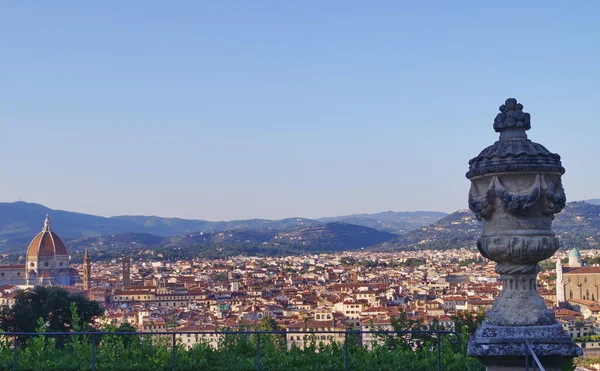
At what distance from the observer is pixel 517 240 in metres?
3.66

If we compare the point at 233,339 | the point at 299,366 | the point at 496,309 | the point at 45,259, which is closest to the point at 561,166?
the point at 496,309

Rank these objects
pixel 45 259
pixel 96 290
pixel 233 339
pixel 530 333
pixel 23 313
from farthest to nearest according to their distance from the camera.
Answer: pixel 45 259
pixel 96 290
pixel 23 313
pixel 233 339
pixel 530 333

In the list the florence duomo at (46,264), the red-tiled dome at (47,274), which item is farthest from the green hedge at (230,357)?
the red-tiled dome at (47,274)

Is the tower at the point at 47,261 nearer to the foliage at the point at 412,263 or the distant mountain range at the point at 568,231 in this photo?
the foliage at the point at 412,263

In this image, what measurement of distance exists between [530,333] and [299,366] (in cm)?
285

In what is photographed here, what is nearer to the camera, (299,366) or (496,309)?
(496,309)

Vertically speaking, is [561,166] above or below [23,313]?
above

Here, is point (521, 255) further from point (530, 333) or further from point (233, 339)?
point (233, 339)

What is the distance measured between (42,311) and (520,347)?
20251 millimetres

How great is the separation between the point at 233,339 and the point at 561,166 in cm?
383

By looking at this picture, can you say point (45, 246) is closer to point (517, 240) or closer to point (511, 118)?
point (511, 118)

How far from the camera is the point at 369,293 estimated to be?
2675 inches

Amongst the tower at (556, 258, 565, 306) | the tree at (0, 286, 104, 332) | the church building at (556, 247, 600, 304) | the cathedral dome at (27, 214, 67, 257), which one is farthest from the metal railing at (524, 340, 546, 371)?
the cathedral dome at (27, 214, 67, 257)

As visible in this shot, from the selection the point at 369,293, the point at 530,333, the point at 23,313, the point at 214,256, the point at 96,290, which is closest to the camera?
the point at 530,333
